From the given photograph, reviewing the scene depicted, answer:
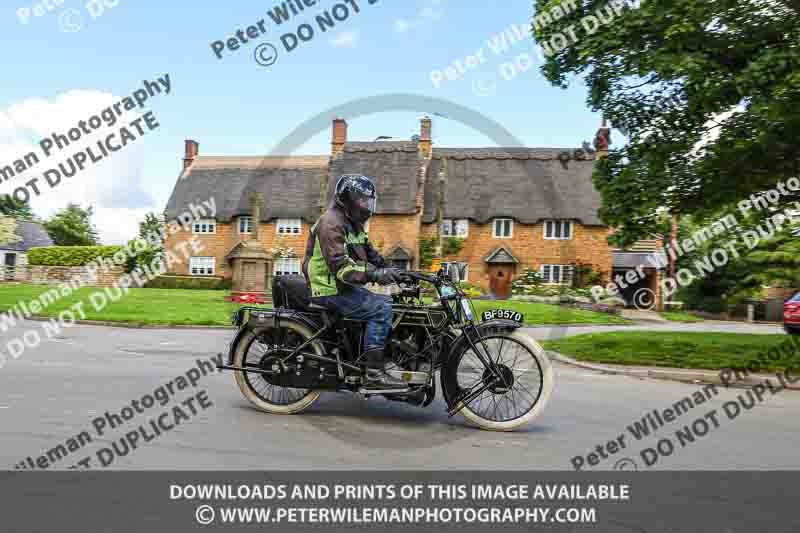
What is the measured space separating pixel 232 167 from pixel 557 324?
1602 inches

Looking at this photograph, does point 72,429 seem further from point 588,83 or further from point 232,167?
point 232,167

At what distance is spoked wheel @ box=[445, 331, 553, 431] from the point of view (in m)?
5.41

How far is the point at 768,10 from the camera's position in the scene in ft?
38.1

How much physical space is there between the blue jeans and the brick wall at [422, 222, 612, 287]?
38.5m

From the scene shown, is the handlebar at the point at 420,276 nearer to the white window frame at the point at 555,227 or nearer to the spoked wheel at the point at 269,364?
the spoked wheel at the point at 269,364

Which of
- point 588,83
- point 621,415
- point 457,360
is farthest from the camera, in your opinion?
point 588,83

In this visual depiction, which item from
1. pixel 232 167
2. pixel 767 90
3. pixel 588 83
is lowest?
pixel 767 90

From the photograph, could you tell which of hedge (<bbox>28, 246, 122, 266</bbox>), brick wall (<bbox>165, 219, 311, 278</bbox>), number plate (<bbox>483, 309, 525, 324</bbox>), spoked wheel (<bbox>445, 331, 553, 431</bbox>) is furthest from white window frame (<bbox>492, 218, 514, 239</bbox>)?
spoked wheel (<bbox>445, 331, 553, 431</bbox>)

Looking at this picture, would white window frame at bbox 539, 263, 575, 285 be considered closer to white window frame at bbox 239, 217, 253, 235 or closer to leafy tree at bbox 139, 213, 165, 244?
white window frame at bbox 239, 217, 253, 235

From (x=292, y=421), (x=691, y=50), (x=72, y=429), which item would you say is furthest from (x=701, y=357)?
(x=72, y=429)

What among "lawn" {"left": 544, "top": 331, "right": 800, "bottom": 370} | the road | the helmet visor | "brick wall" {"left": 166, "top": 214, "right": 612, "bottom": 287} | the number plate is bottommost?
the road

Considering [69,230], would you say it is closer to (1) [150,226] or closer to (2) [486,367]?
(1) [150,226]

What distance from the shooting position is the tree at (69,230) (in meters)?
70.4
